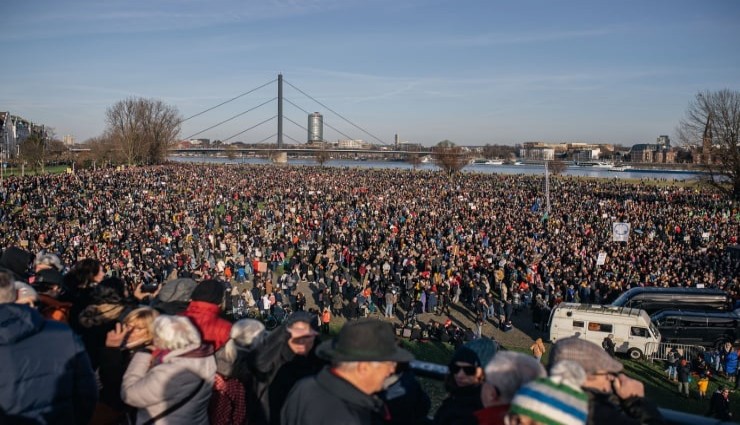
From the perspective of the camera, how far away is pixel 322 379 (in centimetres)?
→ 192

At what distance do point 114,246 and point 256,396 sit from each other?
751 inches

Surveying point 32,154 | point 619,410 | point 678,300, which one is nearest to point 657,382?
point 678,300

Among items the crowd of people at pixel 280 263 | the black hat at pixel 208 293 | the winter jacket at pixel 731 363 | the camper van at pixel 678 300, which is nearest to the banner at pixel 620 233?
the crowd of people at pixel 280 263

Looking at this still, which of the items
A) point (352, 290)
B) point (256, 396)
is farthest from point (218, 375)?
point (352, 290)

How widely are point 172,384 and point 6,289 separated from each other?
104cm

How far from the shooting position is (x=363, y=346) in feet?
6.27

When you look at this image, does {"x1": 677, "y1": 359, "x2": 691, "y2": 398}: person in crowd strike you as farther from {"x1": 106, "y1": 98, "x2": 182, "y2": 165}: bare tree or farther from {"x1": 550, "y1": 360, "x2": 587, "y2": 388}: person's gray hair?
{"x1": 106, "y1": 98, "x2": 182, "y2": 165}: bare tree

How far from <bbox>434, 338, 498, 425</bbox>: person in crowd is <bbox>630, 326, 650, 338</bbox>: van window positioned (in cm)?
1207

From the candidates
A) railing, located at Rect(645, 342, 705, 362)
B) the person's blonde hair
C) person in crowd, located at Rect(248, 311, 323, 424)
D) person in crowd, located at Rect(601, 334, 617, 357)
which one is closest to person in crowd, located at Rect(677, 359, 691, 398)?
person in crowd, located at Rect(601, 334, 617, 357)

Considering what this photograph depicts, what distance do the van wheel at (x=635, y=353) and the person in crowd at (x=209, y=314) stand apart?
1228cm

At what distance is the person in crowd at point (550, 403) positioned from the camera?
1595 millimetres

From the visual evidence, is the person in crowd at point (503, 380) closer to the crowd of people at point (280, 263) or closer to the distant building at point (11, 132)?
the crowd of people at point (280, 263)

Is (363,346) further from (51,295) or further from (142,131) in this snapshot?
(142,131)

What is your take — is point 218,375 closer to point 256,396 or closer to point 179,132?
point 256,396
